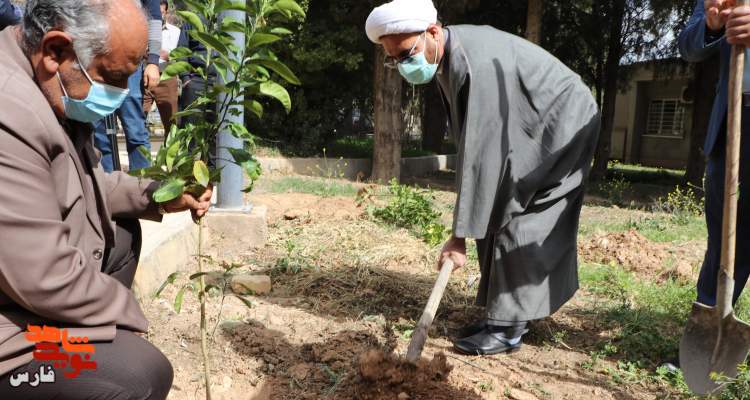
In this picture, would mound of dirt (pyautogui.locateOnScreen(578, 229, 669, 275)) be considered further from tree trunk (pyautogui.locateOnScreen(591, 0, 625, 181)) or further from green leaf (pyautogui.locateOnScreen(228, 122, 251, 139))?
tree trunk (pyautogui.locateOnScreen(591, 0, 625, 181))

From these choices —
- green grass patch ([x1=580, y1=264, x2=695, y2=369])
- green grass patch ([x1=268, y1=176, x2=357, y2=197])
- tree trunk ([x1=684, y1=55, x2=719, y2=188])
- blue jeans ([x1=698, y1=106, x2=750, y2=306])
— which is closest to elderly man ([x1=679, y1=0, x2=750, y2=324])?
blue jeans ([x1=698, y1=106, x2=750, y2=306])

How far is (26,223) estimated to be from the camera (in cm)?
137

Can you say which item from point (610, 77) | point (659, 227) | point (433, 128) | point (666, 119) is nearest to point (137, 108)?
point (659, 227)

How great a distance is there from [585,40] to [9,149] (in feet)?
46.2

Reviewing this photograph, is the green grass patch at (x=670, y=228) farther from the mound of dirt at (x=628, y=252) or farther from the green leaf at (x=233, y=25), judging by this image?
the green leaf at (x=233, y=25)

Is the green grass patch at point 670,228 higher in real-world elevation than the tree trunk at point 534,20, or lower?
lower

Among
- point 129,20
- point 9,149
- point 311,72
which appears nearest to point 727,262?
point 129,20

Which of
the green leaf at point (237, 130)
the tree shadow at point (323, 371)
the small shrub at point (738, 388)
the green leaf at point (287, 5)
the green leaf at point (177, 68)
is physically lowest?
the tree shadow at point (323, 371)

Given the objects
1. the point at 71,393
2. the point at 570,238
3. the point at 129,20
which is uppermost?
the point at 129,20

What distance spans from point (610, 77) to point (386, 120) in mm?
7095

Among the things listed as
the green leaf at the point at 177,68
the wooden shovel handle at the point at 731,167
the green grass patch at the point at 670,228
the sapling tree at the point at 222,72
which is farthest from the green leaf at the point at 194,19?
the green grass patch at the point at 670,228

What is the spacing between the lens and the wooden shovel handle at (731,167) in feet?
6.86

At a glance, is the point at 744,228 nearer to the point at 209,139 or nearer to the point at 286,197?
the point at 209,139

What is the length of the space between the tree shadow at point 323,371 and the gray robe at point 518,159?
2.27ft
